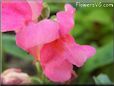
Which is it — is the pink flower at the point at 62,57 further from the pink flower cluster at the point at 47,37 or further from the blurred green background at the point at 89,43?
the blurred green background at the point at 89,43

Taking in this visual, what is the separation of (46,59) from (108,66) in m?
0.59

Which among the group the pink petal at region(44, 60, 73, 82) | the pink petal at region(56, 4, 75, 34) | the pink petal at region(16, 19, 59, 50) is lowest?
the pink petal at region(44, 60, 73, 82)

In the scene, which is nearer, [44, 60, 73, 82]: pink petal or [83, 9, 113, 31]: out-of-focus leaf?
[44, 60, 73, 82]: pink petal

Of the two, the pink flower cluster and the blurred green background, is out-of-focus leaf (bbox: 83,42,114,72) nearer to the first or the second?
the blurred green background

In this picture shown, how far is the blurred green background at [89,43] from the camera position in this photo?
1153 mm

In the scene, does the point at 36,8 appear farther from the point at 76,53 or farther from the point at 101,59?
the point at 101,59

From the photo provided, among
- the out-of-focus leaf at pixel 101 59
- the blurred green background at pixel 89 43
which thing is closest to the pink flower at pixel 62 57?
the blurred green background at pixel 89 43

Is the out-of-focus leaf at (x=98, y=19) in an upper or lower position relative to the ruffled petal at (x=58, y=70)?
lower

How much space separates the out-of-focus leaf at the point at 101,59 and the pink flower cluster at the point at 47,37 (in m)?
0.53

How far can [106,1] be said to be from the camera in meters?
0.74

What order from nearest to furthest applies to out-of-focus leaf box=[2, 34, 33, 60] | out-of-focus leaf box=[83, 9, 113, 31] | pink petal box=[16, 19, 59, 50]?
pink petal box=[16, 19, 59, 50]
out-of-focus leaf box=[2, 34, 33, 60]
out-of-focus leaf box=[83, 9, 113, 31]

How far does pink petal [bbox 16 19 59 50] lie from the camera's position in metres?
0.60

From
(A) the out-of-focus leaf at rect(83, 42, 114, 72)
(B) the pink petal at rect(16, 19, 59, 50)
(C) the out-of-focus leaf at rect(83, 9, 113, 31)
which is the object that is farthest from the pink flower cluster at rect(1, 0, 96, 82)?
(C) the out-of-focus leaf at rect(83, 9, 113, 31)

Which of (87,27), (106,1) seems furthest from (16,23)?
(87,27)
